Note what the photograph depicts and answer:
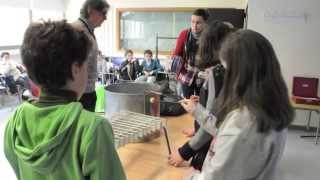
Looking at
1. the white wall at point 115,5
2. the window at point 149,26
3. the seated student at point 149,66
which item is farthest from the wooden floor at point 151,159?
the window at point 149,26

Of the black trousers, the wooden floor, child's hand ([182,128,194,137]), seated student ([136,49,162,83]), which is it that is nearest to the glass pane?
seated student ([136,49,162,83])

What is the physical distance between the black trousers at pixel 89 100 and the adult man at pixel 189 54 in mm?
666

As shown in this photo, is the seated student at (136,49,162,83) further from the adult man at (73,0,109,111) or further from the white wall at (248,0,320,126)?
the adult man at (73,0,109,111)

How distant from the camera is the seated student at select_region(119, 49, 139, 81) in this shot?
6.91 meters

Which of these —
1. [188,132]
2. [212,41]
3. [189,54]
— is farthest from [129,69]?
[212,41]

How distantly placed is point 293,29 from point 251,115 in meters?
4.20

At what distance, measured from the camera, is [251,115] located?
3.16ft

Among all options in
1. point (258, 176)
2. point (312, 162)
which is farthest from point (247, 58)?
point (312, 162)

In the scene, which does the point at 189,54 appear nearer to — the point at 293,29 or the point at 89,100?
the point at 89,100

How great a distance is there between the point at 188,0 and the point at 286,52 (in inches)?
121

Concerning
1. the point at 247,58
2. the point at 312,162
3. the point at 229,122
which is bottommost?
the point at 312,162

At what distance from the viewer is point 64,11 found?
8406 millimetres

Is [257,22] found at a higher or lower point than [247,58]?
higher

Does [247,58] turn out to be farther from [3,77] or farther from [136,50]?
[136,50]
